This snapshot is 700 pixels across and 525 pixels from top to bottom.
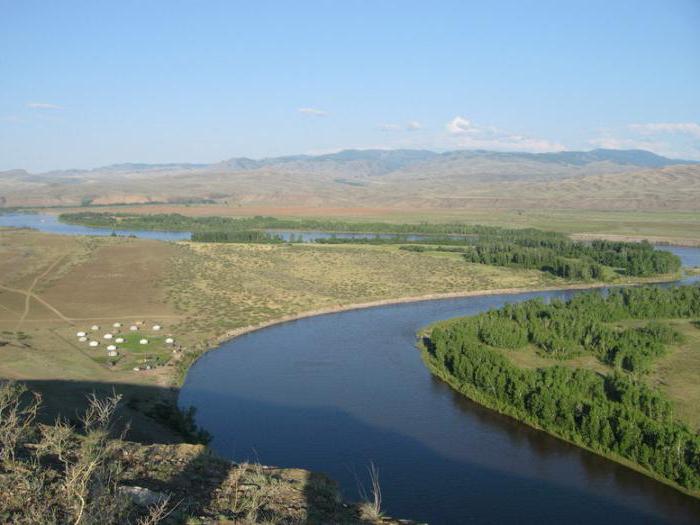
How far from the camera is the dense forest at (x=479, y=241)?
90000 mm

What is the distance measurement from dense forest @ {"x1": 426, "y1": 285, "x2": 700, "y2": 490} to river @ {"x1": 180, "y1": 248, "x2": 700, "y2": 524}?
1.08m

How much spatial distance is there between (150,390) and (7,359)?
34.5ft

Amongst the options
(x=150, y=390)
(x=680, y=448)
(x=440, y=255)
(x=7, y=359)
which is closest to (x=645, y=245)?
(x=440, y=255)

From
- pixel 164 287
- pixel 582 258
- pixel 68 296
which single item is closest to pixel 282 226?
pixel 582 258

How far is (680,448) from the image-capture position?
28.8 metres

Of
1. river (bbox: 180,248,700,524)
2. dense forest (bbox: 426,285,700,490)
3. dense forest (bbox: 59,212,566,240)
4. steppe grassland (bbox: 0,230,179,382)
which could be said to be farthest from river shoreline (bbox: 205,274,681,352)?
dense forest (bbox: 59,212,566,240)

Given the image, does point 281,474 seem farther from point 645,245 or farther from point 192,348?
point 645,245

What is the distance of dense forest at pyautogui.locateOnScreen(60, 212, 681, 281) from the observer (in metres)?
90.0

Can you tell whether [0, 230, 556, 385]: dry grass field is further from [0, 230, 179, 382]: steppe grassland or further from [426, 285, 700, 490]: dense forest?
[426, 285, 700, 490]: dense forest

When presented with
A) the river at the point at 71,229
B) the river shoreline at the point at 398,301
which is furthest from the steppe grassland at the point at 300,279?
the river at the point at 71,229

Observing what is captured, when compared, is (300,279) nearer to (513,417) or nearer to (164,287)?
(164,287)

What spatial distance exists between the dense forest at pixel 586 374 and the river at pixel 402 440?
1.08 m

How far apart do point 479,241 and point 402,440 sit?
95.7 metres

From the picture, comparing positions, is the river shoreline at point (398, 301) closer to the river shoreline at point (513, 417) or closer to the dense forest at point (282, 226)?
the river shoreline at point (513, 417)
